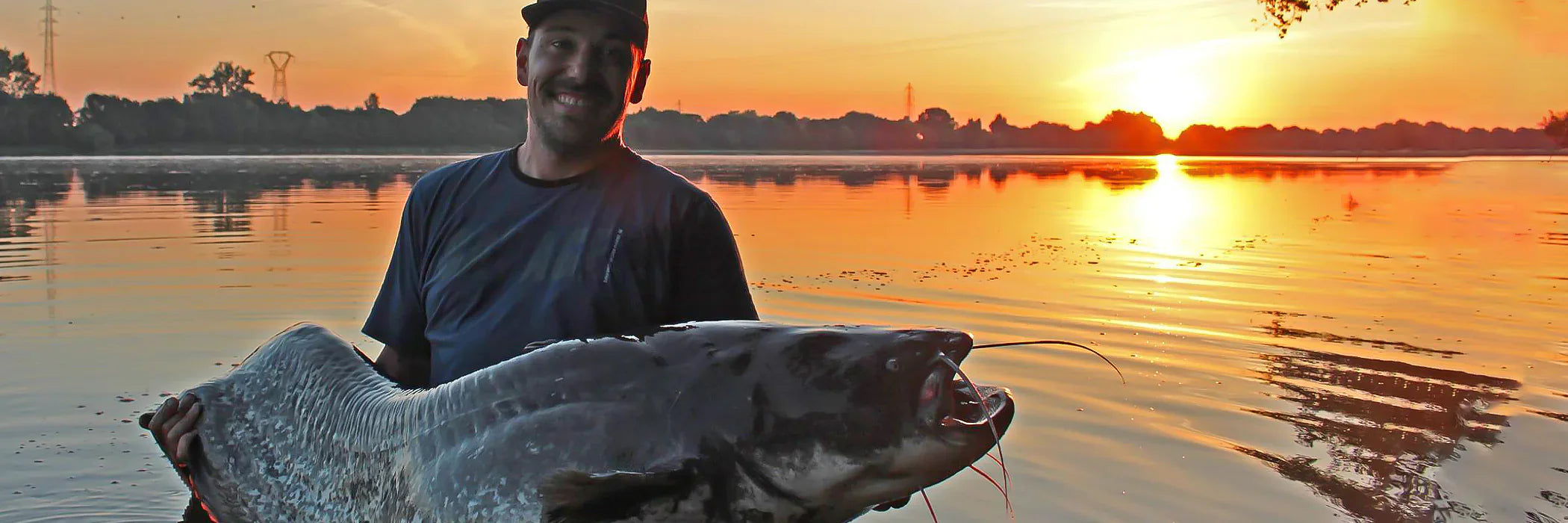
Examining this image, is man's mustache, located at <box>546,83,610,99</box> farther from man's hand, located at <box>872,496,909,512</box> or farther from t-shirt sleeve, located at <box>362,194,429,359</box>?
man's hand, located at <box>872,496,909,512</box>

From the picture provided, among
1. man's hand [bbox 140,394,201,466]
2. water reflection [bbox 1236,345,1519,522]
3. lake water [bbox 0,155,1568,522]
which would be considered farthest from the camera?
lake water [bbox 0,155,1568,522]

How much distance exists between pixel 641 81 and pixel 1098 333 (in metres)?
7.66

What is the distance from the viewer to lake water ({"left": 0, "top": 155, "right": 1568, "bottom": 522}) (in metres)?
6.12

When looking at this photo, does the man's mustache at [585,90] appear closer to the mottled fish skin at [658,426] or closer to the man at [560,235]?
the man at [560,235]

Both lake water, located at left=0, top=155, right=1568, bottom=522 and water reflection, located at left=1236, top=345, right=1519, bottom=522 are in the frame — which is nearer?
water reflection, located at left=1236, top=345, right=1519, bottom=522

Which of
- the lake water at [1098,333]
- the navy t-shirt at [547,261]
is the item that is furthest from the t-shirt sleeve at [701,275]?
the lake water at [1098,333]

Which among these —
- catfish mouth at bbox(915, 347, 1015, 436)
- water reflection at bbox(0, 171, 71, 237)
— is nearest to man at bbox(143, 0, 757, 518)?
catfish mouth at bbox(915, 347, 1015, 436)

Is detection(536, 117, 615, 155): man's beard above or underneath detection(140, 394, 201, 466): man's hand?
above

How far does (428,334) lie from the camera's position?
3.47m

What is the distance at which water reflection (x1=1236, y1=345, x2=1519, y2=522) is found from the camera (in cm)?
599

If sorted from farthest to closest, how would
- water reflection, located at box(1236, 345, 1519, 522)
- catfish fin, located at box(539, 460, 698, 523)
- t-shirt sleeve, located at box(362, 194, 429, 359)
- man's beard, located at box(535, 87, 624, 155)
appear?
water reflection, located at box(1236, 345, 1519, 522) < t-shirt sleeve, located at box(362, 194, 429, 359) < man's beard, located at box(535, 87, 624, 155) < catfish fin, located at box(539, 460, 698, 523)

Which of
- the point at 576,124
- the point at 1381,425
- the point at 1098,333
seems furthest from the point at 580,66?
the point at 1098,333

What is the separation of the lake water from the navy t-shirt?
2.34 meters

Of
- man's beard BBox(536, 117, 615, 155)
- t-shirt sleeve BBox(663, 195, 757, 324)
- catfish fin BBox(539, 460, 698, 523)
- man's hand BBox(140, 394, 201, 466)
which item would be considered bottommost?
man's hand BBox(140, 394, 201, 466)
